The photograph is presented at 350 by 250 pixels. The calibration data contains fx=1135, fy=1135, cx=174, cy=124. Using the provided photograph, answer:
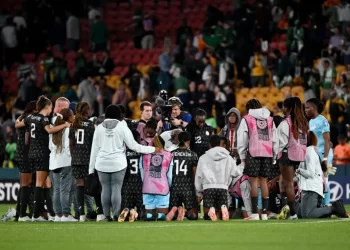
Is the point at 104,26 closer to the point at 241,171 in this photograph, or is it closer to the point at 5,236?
the point at 241,171

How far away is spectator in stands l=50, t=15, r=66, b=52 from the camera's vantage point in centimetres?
3811

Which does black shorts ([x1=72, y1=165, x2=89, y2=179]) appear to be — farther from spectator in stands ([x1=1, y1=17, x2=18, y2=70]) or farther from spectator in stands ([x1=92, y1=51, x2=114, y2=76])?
spectator in stands ([x1=1, y1=17, x2=18, y2=70])

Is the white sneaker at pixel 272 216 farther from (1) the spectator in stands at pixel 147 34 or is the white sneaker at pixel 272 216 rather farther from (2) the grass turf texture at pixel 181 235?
(1) the spectator in stands at pixel 147 34

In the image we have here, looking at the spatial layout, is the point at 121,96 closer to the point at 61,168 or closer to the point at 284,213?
the point at 61,168

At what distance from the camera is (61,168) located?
19.7 m

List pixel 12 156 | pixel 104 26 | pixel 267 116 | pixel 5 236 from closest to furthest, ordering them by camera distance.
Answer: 1. pixel 5 236
2. pixel 267 116
3. pixel 12 156
4. pixel 104 26

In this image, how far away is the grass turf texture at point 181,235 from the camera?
1461 cm

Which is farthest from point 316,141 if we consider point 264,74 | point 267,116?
point 264,74

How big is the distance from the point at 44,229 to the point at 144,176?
281 centimetres

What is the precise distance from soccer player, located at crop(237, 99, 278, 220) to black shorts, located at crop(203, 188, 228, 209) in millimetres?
521

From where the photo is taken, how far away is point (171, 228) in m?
17.5

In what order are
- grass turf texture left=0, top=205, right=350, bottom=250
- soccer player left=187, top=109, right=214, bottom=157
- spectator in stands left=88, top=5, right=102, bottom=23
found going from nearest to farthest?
grass turf texture left=0, top=205, right=350, bottom=250
soccer player left=187, top=109, right=214, bottom=157
spectator in stands left=88, top=5, right=102, bottom=23

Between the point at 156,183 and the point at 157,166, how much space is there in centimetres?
30

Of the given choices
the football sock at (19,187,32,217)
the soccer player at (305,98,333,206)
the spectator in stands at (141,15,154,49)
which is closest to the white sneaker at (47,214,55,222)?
the football sock at (19,187,32,217)
